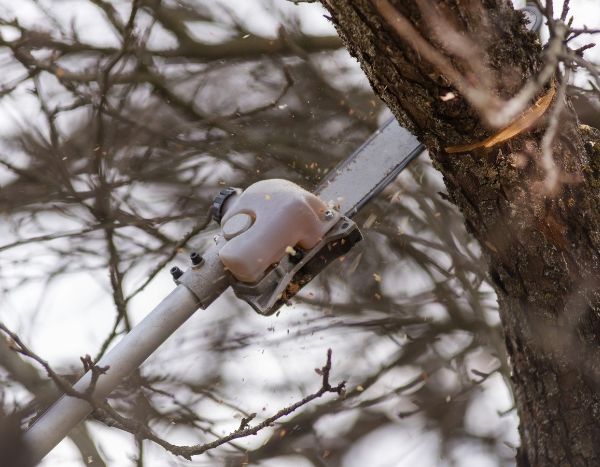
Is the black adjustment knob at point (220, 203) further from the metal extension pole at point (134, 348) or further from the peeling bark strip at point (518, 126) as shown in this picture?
the peeling bark strip at point (518, 126)

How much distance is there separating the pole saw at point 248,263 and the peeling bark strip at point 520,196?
309mm

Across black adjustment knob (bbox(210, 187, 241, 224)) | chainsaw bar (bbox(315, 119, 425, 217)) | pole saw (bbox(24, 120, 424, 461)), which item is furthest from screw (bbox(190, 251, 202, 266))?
chainsaw bar (bbox(315, 119, 425, 217))

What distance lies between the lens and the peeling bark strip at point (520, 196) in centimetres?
173

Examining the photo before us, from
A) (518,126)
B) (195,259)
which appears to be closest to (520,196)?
(518,126)

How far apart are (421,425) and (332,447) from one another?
597 mm

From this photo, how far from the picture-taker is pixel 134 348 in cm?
193

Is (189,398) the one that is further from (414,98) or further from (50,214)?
(414,98)

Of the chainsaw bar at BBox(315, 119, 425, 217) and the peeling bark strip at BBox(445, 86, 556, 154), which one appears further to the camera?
the chainsaw bar at BBox(315, 119, 425, 217)

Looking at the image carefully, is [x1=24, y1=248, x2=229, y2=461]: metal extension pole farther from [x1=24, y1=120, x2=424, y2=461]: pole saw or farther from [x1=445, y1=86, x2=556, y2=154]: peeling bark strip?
[x1=445, y1=86, x2=556, y2=154]: peeling bark strip

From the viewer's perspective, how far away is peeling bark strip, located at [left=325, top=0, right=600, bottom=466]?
68.0 inches

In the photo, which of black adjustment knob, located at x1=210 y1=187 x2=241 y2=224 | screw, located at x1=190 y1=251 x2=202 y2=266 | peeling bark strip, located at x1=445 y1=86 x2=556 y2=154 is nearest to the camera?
peeling bark strip, located at x1=445 y1=86 x2=556 y2=154

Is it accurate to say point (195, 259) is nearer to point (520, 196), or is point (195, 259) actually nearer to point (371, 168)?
point (371, 168)

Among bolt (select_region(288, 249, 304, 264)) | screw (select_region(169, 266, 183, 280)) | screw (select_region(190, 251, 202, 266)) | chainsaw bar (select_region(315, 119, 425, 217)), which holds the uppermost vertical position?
chainsaw bar (select_region(315, 119, 425, 217))

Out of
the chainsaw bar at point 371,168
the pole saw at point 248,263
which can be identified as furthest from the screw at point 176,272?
the chainsaw bar at point 371,168
